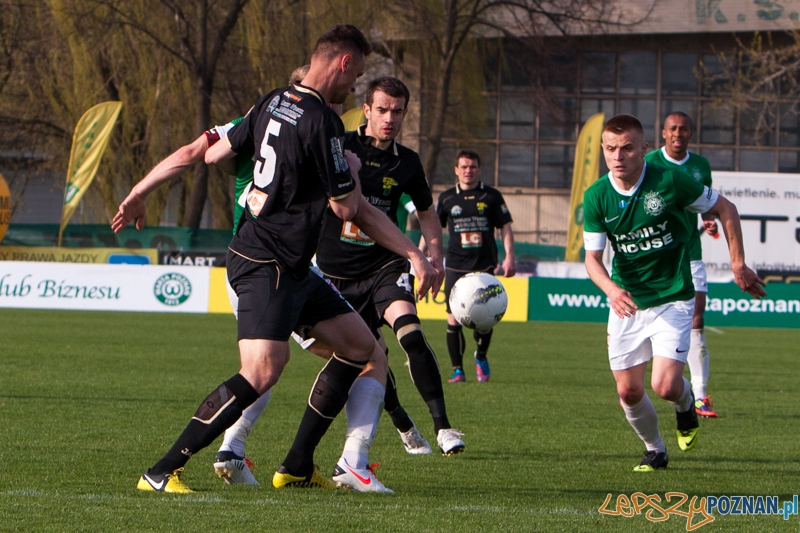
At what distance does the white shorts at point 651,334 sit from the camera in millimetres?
5992

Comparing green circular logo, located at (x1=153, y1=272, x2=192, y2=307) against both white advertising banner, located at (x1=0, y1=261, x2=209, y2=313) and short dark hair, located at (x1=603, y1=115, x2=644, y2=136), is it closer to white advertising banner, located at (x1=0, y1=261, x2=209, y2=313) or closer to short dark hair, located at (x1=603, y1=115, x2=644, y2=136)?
white advertising banner, located at (x1=0, y1=261, x2=209, y2=313)

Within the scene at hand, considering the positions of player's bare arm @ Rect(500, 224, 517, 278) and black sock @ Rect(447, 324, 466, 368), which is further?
black sock @ Rect(447, 324, 466, 368)

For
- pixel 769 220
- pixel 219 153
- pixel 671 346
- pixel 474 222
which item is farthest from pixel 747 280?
pixel 769 220

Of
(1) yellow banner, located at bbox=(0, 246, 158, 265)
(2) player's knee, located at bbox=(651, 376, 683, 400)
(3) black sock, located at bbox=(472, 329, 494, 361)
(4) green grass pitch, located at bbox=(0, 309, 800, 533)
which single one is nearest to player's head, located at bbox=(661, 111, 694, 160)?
(4) green grass pitch, located at bbox=(0, 309, 800, 533)

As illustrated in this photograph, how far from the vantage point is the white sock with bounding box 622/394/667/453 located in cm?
609

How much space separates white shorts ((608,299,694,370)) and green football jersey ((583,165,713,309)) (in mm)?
61

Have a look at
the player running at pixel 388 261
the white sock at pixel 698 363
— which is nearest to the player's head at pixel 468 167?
the white sock at pixel 698 363

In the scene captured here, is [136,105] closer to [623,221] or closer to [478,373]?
[478,373]

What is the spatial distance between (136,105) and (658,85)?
2311cm

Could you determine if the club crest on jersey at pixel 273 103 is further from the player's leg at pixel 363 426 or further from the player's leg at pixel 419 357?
the player's leg at pixel 419 357

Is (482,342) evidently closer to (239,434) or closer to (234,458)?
(239,434)

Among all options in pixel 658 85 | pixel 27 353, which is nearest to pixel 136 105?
pixel 27 353

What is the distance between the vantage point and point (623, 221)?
6.02 meters

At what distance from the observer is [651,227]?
6.02 m
